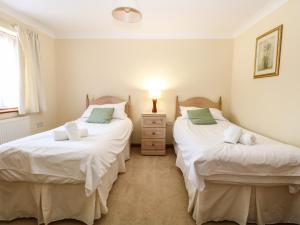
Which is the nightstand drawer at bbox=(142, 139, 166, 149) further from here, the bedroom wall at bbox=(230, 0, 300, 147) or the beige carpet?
the bedroom wall at bbox=(230, 0, 300, 147)

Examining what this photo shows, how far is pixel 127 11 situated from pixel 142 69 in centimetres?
191

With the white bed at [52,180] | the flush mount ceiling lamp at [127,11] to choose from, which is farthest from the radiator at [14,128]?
the flush mount ceiling lamp at [127,11]

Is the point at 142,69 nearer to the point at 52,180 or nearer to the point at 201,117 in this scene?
the point at 201,117

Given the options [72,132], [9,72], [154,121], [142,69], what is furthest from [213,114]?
[9,72]

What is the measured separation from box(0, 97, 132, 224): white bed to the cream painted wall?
5.77 feet

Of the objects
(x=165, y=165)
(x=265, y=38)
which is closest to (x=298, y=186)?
(x=165, y=165)

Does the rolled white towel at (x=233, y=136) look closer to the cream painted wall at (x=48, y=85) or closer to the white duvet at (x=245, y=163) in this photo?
the white duvet at (x=245, y=163)

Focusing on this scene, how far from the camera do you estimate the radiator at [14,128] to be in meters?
2.56

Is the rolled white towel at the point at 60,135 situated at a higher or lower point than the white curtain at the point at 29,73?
lower

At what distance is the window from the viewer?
8.90 ft

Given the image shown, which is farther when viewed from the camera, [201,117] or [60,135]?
[201,117]

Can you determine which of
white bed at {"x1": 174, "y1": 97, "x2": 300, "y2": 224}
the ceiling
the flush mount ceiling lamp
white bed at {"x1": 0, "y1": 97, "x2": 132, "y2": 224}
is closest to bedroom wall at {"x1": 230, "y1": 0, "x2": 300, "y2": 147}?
the ceiling

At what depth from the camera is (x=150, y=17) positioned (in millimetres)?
2871

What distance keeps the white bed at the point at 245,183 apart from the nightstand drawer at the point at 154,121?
1.66 metres
